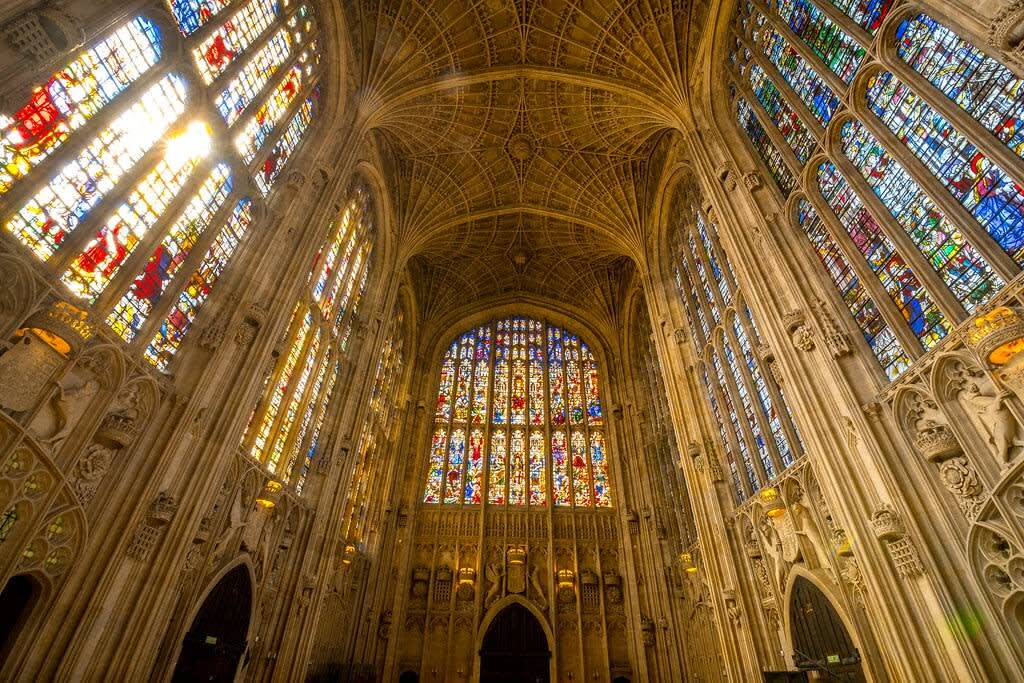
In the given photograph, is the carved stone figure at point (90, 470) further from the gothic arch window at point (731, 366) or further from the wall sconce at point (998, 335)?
the gothic arch window at point (731, 366)

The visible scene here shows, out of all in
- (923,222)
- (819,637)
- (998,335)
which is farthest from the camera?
(819,637)

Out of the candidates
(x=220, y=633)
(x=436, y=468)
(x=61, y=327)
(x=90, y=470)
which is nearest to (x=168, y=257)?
(x=61, y=327)

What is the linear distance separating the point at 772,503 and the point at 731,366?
184 inches

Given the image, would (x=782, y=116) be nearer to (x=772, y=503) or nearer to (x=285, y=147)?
(x=772, y=503)

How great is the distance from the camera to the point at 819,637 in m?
10.7

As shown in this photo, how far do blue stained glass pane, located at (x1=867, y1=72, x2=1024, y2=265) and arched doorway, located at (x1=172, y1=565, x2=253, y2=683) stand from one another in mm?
15914

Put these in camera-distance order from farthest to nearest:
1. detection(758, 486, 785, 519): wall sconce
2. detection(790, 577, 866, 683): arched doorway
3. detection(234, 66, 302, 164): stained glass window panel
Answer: detection(758, 486, 785, 519): wall sconce → detection(234, 66, 302, 164): stained glass window panel → detection(790, 577, 866, 683): arched doorway

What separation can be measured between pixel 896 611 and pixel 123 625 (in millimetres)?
12305

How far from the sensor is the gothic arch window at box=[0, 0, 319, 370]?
23.5ft

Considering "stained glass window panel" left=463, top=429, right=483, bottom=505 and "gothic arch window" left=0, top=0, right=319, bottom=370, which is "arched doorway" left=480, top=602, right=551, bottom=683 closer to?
"stained glass window panel" left=463, top=429, right=483, bottom=505

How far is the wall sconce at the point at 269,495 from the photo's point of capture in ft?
41.0

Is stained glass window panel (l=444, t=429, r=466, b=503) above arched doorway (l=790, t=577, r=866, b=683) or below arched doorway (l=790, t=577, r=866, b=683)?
above

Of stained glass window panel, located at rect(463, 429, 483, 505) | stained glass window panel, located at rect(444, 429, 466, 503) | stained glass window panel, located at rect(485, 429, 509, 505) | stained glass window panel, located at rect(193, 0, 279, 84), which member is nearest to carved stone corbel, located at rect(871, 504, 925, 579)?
stained glass window panel, located at rect(193, 0, 279, 84)

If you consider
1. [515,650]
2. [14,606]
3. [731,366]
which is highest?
[731,366]
